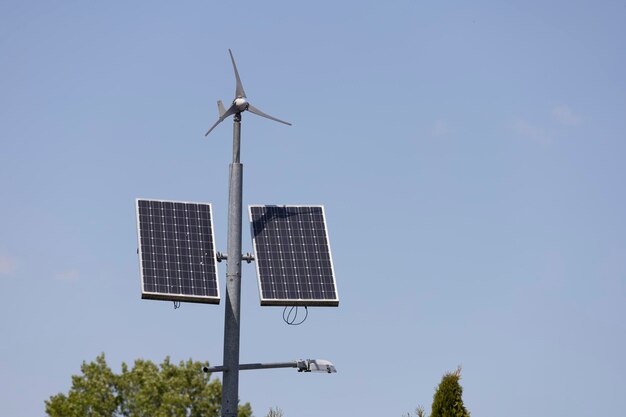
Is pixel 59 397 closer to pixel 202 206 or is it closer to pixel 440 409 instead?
pixel 440 409

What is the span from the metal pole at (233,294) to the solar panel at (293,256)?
52 cm

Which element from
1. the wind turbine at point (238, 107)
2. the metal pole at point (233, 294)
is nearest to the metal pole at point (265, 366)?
the metal pole at point (233, 294)

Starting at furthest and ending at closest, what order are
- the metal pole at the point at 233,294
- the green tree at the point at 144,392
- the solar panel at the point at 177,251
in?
the green tree at the point at 144,392, the metal pole at the point at 233,294, the solar panel at the point at 177,251

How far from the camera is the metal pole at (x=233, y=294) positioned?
22.7 metres

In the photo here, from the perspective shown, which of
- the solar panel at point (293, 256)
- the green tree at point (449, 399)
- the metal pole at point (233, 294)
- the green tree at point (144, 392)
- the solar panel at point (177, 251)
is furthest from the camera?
the green tree at point (144, 392)

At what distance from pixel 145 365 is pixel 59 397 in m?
5.43

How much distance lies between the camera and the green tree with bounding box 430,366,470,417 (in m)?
30.5

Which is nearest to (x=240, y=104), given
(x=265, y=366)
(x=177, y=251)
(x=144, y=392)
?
(x=177, y=251)

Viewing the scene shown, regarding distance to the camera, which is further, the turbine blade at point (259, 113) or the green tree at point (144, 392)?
the green tree at point (144, 392)

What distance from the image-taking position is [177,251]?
2316 cm

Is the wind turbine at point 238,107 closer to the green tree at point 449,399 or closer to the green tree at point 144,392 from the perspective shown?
the green tree at point 449,399

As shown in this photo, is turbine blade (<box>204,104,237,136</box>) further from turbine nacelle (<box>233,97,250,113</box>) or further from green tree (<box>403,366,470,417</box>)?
green tree (<box>403,366,470,417</box>)

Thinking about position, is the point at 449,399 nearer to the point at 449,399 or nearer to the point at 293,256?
the point at 449,399

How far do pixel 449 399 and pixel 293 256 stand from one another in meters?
9.01
